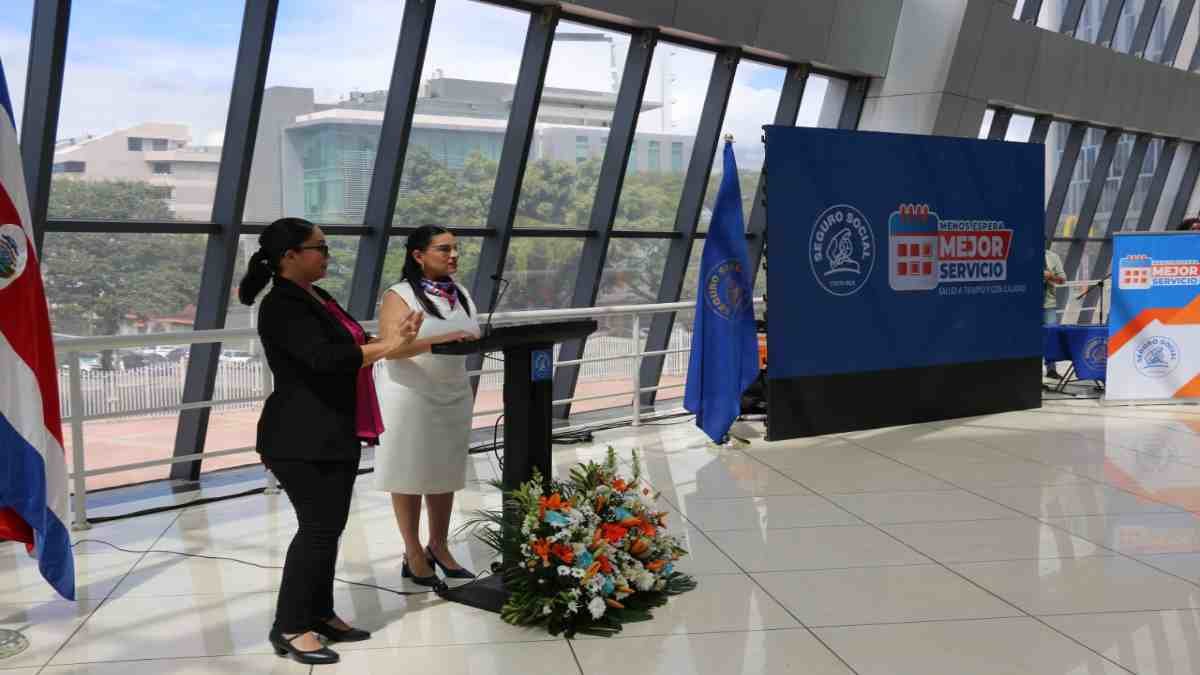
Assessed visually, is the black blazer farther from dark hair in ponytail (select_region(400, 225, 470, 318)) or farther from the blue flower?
the blue flower

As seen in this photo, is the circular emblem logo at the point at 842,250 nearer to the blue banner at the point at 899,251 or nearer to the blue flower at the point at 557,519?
the blue banner at the point at 899,251

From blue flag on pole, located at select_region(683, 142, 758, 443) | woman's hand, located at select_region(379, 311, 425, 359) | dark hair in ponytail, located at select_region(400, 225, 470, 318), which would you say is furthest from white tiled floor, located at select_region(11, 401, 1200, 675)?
dark hair in ponytail, located at select_region(400, 225, 470, 318)

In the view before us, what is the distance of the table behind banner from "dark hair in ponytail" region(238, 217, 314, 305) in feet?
23.7

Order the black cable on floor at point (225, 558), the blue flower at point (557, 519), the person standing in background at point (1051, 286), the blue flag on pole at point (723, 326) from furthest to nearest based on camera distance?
the person standing in background at point (1051, 286)
the blue flag on pole at point (723, 326)
the black cable on floor at point (225, 558)
the blue flower at point (557, 519)

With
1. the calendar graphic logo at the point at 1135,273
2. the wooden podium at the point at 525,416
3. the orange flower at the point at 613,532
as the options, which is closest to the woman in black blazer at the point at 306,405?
the wooden podium at the point at 525,416

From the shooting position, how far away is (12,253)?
3348 millimetres

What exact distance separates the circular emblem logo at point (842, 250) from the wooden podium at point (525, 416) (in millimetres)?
3455

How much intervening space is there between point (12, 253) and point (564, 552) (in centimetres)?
196

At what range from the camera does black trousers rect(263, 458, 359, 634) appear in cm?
323

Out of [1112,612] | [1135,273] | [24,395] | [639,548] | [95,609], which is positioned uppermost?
[1135,273]

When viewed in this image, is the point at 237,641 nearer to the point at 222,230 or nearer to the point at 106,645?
the point at 106,645

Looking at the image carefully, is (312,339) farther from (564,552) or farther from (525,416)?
(564,552)

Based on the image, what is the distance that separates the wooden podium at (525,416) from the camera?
12.3 ft

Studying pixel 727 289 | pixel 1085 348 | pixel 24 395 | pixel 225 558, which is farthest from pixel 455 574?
pixel 1085 348
